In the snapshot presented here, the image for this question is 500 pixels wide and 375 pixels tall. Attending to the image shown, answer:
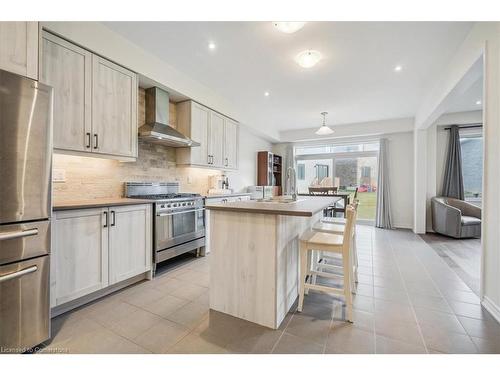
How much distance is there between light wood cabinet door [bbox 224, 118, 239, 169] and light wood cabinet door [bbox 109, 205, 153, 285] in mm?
2157

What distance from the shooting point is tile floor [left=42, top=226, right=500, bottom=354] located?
5.01ft

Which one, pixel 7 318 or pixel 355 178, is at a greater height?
pixel 355 178

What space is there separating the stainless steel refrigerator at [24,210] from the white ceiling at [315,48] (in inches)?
58.5

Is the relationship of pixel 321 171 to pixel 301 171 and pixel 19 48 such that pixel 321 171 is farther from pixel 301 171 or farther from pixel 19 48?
pixel 19 48

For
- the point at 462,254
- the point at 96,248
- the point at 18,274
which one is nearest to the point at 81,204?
the point at 96,248

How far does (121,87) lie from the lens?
2592 millimetres

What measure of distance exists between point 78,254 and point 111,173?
1131mm

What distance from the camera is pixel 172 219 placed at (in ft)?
9.41

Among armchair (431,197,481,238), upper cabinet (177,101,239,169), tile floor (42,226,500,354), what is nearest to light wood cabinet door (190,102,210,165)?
upper cabinet (177,101,239,169)

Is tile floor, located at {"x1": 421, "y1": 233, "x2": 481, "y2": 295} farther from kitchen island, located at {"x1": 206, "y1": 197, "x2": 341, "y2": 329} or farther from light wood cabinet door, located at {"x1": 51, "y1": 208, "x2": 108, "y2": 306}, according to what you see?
light wood cabinet door, located at {"x1": 51, "y1": 208, "x2": 108, "y2": 306}

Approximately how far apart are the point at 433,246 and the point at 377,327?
10.7 ft

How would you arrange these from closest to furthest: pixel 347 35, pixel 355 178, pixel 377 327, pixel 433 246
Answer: pixel 377 327 < pixel 347 35 < pixel 433 246 < pixel 355 178

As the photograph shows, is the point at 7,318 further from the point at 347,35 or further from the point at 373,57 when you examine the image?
the point at 373,57
